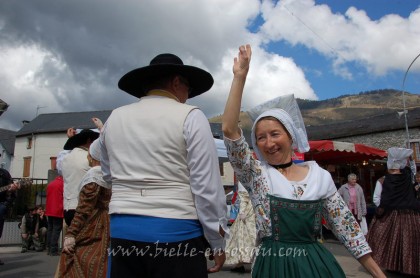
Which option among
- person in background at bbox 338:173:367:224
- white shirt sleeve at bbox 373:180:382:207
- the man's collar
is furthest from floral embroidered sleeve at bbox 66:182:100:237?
person in background at bbox 338:173:367:224

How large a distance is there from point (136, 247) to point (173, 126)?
62 centimetres

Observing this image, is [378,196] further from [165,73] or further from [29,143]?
[29,143]

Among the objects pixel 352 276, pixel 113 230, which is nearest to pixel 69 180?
pixel 113 230

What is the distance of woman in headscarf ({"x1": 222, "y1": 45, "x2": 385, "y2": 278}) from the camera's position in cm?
198

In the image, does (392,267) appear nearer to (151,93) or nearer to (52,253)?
(151,93)

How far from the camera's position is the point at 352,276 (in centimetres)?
573

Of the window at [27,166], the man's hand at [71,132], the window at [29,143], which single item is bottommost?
the man's hand at [71,132]

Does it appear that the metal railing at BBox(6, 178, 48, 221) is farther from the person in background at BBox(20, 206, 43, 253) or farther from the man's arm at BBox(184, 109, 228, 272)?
the man's arm at BBox(184, 109, 228, 272)

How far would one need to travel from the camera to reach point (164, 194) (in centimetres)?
184

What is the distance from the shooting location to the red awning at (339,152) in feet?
31.3

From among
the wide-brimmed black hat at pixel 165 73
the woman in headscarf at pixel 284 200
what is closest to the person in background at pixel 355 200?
the woman in headscarf at pixel 284 200

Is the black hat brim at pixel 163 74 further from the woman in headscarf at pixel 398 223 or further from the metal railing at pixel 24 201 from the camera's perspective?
the metal railing at pixel 24 201

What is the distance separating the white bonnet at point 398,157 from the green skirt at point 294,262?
16.7ft

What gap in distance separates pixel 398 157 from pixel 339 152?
4.53 meters
